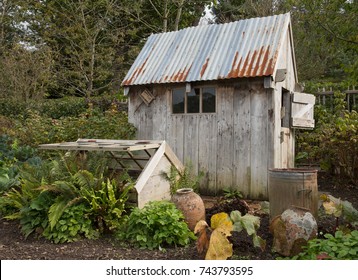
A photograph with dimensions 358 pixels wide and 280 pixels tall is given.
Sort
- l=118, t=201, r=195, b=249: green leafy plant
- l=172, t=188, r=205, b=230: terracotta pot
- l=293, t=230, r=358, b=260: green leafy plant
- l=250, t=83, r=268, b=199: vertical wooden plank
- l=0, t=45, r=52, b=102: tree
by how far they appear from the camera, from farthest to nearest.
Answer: l=0, t=45, r=52, b=102: tree, l=250, t=83, r=268, b=199: vertical wooden plank, l=172, t=188, r=205, b=230: terracotta pot, l=118, t=201, r=195, b=249: green leafy plant, l=293, t=230, r=358, b=260: green leafy plant

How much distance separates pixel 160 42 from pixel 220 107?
268 cm

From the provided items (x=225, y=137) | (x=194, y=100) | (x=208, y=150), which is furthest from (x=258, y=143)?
(x=194, y=100)

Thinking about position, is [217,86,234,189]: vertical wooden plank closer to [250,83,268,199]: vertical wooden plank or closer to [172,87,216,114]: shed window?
[172,87,216,114]: shed window

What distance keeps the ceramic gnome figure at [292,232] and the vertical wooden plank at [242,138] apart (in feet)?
10.9

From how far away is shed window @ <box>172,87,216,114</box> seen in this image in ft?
25.4

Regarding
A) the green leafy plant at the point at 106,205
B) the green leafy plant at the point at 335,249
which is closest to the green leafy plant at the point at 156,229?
the green leafy plant at the point at 106,205

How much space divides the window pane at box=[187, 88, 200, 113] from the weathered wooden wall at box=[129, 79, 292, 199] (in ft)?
0.46

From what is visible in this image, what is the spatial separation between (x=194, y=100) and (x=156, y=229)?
394 centimetres

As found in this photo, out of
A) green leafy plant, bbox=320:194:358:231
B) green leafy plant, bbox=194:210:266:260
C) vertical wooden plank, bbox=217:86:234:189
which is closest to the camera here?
green leafy plant, bbox=194:210:266:260

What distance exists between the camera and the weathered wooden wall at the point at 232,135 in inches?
281

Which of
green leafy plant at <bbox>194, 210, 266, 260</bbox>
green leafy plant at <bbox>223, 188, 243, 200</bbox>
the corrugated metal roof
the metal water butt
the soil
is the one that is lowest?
the soil

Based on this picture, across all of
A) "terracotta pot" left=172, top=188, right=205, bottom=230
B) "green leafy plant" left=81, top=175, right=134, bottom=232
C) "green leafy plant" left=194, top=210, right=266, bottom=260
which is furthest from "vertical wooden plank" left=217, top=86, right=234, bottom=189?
"green leafy plant" left=194, top=210, right=266, bottom=260

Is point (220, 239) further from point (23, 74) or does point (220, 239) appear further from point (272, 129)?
point (23, 74)

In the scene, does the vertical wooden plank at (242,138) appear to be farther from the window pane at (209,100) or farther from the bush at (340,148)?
the bush at (340,148)
